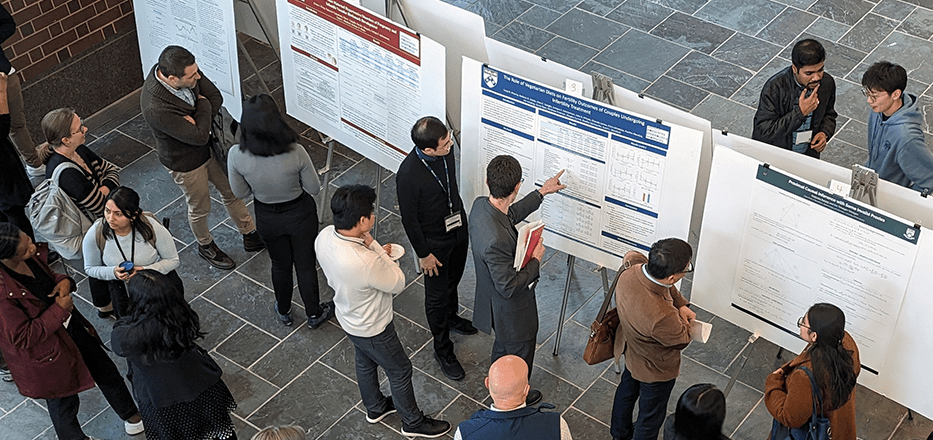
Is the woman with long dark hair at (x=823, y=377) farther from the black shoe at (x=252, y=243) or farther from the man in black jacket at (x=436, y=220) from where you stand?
the black shoe at (x=252, y=243)

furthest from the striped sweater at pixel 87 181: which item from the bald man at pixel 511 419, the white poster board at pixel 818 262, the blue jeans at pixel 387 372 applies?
the white poster board at pixel 818 262

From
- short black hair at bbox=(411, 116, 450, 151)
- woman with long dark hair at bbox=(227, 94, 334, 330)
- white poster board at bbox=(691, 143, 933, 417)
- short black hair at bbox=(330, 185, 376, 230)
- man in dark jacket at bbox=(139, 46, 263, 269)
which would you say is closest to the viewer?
white poster board at bbox=(691, 143, 933, 417)

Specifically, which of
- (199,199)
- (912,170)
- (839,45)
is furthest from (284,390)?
(839,45)

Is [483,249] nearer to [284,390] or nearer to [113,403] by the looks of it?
[284,390]

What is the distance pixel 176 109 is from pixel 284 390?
1650 mm

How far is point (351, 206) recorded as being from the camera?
4051 mm

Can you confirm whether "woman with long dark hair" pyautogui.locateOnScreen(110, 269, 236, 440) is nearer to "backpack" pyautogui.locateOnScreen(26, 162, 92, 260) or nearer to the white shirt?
the white shirt

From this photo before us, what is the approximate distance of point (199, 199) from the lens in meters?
5.79

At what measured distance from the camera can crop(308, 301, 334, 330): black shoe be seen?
5.54 meters

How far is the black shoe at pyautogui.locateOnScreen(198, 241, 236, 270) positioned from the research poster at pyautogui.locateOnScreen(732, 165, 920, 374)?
317 centimetres

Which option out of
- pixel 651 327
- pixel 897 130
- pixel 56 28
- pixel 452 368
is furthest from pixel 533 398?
pixel 56 28

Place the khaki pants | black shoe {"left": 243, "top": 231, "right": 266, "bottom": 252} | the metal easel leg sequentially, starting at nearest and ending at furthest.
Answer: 1. the metal easel leg
2. the khaki pants
3. black shoe {"left": 243, "top": 231, "right": 266, "bottom": 252}

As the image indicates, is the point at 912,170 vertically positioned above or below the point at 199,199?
above

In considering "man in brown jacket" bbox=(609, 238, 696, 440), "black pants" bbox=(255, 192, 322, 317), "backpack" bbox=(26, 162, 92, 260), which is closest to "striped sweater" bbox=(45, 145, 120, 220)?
"backpack" bbox=(26, 162, 92, 260)
